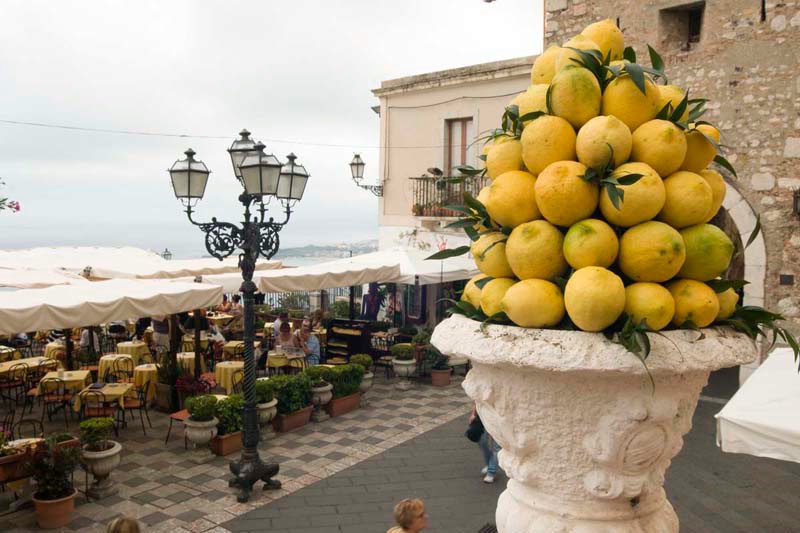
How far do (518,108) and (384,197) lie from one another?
17.5 meters

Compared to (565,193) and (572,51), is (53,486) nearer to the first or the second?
(565,193)

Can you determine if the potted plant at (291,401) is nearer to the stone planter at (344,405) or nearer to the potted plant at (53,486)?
the stone planter at (344,405)

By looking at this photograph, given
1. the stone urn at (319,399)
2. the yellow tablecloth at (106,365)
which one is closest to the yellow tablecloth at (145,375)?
the yellow tablecloth at (106,365)

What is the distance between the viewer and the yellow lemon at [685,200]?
2.15 m

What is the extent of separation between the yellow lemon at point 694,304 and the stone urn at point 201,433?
23.8 ft

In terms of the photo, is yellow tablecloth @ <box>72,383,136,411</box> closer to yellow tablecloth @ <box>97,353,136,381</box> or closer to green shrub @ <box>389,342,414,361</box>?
yellow tablecloth @ <box>97,353,136,381</box>

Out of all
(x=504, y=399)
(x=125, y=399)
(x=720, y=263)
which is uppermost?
(x=720, y=263)

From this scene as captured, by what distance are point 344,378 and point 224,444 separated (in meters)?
2.73

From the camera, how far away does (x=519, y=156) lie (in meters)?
2.43

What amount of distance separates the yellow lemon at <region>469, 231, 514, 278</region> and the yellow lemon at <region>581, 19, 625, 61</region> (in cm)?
89

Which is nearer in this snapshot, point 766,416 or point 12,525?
point 766,416

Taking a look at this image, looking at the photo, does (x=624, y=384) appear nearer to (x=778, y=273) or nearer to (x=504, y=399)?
(x=504, y=399)

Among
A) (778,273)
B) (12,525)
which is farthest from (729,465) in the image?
(12,525)

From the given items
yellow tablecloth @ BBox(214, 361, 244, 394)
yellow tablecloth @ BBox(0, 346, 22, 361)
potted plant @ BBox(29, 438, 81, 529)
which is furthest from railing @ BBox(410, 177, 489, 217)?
potted plant @ BBox(29, 438, 81, 529)
